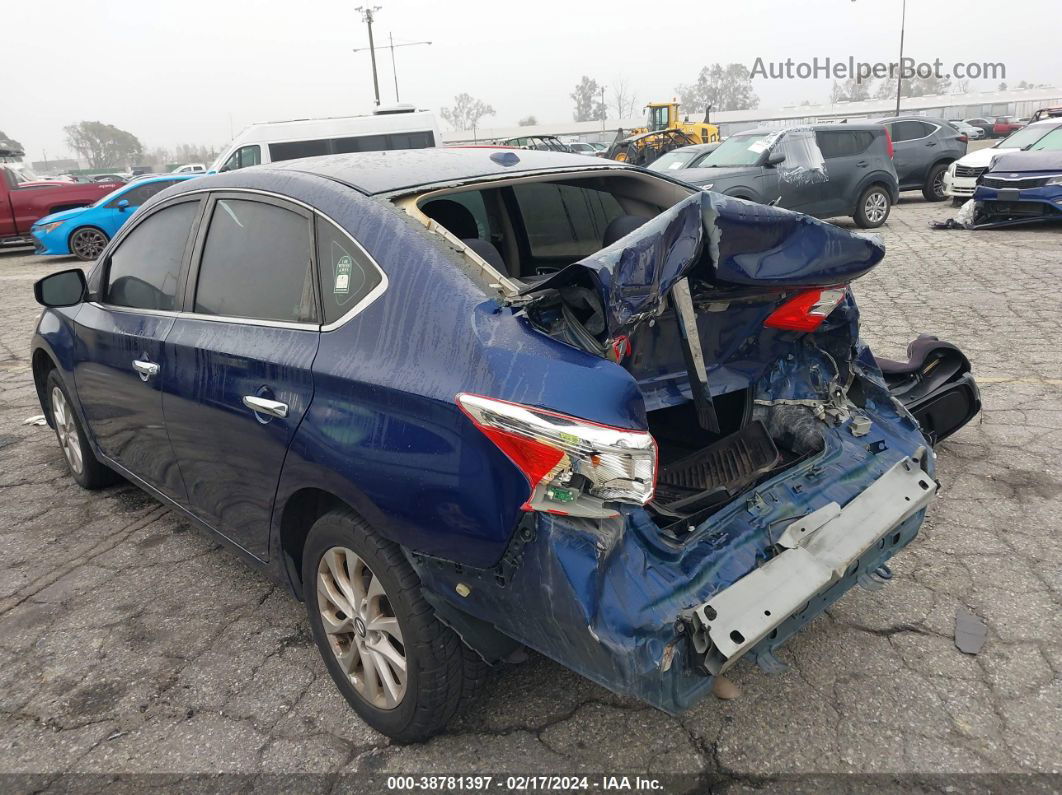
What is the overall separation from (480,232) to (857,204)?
10684mm

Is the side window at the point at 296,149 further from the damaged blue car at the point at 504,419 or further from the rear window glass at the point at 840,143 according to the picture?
the damaged blue car at the point at 504,419

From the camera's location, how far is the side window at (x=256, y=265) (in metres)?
2.48

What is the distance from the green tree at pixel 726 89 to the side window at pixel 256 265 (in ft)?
410

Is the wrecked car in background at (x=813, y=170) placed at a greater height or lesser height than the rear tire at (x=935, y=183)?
greater

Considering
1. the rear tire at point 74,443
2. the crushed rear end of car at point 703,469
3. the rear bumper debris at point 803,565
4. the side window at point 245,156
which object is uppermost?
the side window at point 245,156

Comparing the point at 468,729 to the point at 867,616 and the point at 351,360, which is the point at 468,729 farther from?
the point at 867,616

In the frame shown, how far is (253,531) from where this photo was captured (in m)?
2.70

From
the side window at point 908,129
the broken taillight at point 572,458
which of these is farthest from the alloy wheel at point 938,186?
the broken taillight at point 572,458

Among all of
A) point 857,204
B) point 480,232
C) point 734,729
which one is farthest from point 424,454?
point 857,204

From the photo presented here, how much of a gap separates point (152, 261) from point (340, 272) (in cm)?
138

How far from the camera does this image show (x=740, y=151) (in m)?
12.0

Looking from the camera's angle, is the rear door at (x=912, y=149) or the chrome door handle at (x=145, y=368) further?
the rear door at (x=912, y=149)

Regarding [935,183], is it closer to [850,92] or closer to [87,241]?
[87,241]

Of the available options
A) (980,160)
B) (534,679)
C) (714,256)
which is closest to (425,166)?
(714,256)
